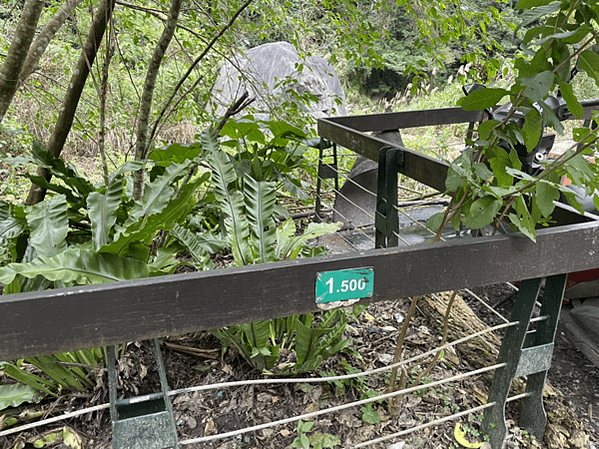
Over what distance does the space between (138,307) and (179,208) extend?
26.4 inches

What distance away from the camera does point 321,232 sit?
2.29m

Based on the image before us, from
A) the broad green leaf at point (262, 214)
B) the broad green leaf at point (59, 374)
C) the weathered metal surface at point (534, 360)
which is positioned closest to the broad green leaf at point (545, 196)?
the weathered metal surface at point (534, 360)

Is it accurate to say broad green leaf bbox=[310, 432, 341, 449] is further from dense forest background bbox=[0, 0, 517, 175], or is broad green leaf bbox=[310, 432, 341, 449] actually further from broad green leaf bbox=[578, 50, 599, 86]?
dense forest background bbox=[0, 0, 517, 175]

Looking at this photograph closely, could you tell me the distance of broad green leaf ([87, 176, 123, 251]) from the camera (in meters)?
1.82

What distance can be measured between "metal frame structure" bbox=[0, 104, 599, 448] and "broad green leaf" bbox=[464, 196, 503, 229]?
0.05 m

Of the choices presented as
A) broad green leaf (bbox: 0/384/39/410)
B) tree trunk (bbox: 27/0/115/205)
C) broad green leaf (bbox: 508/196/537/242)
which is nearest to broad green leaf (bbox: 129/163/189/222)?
broad green leaf (bbox: 0/384/39/410)

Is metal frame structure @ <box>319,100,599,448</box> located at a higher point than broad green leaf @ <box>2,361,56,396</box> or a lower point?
higher

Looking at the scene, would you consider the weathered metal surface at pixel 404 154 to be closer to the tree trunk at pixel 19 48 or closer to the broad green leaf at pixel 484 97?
the broad green leaf at pixel 484 97

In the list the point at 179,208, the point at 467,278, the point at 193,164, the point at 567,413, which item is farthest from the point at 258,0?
the point at 567,413

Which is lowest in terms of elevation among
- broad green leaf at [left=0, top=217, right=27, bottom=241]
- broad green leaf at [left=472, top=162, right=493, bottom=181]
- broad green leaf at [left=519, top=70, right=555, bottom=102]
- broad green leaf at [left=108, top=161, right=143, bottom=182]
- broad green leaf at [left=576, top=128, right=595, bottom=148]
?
broad green leaf at [left=0, top=217, right=27, bottom=241]

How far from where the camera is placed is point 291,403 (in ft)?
6.18

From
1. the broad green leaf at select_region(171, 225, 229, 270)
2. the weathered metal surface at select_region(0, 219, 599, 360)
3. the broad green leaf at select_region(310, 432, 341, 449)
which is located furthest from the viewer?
the broad green leaf at select_region(171, 225, 229, 270)

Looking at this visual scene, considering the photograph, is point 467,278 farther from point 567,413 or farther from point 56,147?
point 56,147

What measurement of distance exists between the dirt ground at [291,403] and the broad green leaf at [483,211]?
945mm
